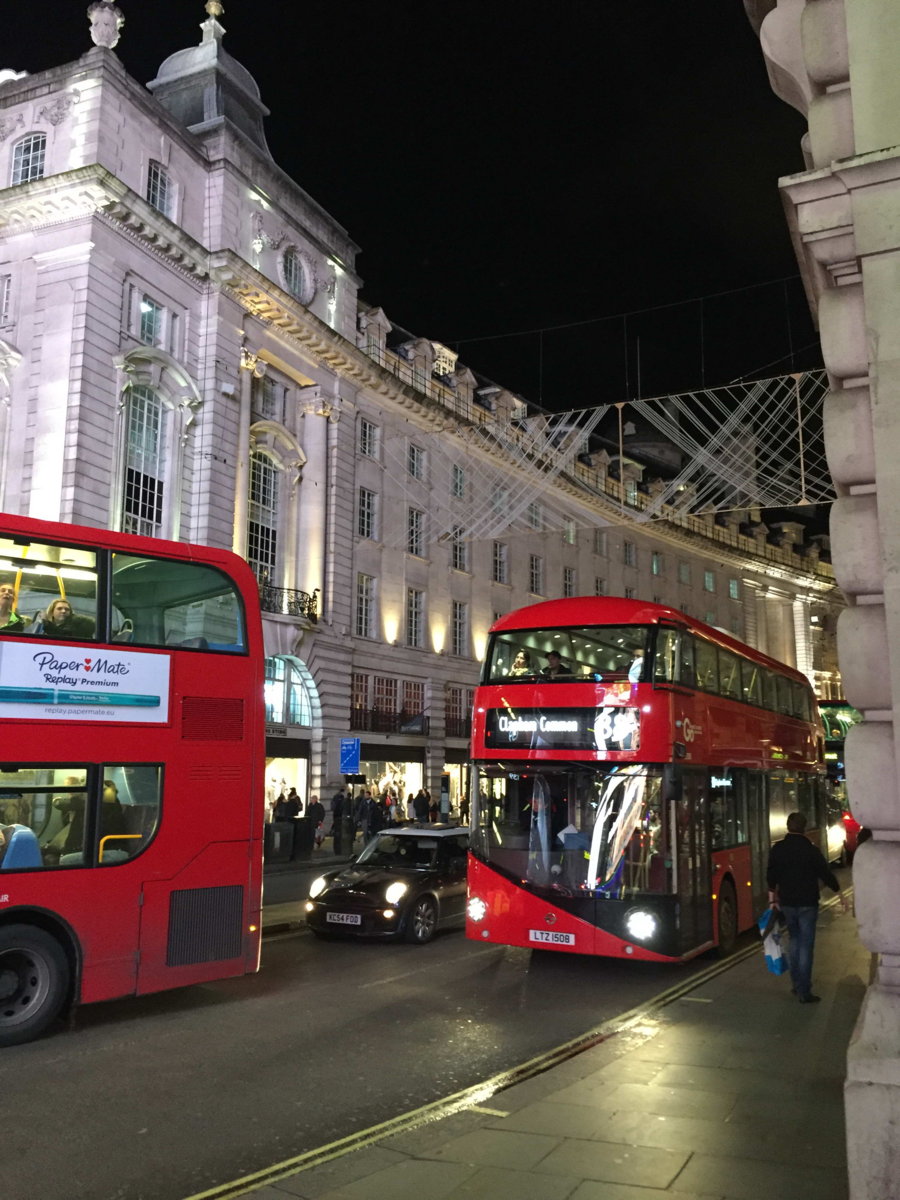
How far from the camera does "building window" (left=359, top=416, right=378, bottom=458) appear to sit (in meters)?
34.4

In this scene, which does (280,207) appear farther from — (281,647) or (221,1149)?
(221,1149)

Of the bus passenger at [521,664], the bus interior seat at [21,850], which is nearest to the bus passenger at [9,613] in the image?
the bus interior seat at [21,850]

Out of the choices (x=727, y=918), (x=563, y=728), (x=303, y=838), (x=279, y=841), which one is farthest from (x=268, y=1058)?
(x=303, y=838)

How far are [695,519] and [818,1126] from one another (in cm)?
5154

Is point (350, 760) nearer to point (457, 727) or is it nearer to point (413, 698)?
point (413, 698)

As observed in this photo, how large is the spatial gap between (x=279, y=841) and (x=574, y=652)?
14631mm

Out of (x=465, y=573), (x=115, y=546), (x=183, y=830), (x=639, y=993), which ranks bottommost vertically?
(x=639, y=993)

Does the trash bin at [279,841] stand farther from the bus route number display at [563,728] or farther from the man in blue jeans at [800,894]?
the man in blue jeans at [800,894]

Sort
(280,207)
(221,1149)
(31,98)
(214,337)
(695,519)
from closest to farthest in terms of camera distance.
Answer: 1. (221,1149)
2. (31,98)
3. (214,337)
4. (280,207)
5. (695,519)

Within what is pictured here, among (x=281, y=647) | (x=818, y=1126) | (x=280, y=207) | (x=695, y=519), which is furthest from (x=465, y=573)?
(x=818, y=1126)

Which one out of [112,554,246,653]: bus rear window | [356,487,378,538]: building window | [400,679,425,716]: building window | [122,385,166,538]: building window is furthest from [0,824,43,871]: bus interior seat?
[400,679,425,716]: building window

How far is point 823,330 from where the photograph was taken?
204 inches

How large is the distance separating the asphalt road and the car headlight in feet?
2.55

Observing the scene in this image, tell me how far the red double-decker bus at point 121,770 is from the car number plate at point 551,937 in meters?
3.02
